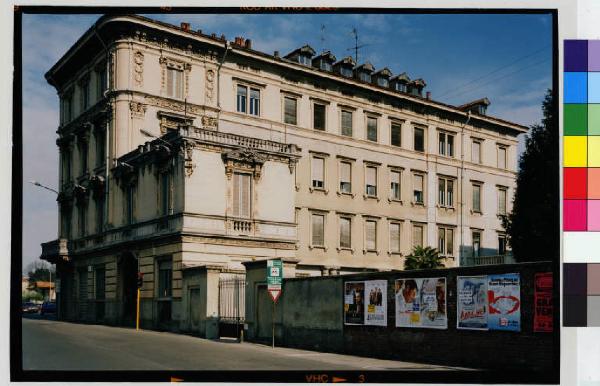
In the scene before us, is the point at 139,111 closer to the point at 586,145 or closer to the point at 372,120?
the point at 372,120

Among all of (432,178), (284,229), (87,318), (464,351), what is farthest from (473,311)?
(87,318)

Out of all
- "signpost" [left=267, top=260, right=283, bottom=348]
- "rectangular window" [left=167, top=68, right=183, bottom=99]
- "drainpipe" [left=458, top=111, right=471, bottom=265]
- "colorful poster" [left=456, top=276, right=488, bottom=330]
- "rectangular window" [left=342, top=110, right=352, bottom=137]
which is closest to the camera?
"colorful poster" [left=456, top=276, right=488, bottom=330]

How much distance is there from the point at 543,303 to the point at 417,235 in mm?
14024

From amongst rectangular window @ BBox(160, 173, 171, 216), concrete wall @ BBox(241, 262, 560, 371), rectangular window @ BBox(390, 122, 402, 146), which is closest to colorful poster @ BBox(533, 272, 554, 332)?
concrete wall @ BBox(241, 262, 560, 371)

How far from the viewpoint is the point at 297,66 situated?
22938 mm

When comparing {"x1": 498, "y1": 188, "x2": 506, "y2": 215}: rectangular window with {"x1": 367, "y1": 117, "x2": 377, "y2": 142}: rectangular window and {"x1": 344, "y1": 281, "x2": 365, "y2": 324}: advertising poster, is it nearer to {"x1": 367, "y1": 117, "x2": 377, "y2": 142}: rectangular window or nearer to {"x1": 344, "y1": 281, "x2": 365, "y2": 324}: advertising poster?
{"x1": 367, "y1": 117, "x2": 377, "y2": 142}: rectangular window

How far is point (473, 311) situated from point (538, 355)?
181cm

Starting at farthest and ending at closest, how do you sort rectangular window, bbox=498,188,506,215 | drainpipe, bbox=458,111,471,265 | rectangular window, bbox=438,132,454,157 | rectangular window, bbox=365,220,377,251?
rectangular window, bbox=365,220,377,251 < rectangular window, bbox=438,132,454,157 < drainpipe, bbox=458,111,471,265 < rectangular window, bbox=498,188,506,215

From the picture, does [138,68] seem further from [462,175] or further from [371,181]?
[462,175]

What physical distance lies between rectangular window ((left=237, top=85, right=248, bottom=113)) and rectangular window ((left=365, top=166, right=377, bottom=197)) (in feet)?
17.7

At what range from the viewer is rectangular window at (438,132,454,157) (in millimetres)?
23734

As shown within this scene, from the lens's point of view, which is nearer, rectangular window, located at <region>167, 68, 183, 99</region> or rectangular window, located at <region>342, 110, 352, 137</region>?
rectangular window, located at <region>167, 68, 183, 99</region>

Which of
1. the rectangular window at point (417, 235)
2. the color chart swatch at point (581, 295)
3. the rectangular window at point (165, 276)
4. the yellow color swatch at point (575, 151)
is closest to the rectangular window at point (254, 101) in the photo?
the rectangular window at point (165, 276)

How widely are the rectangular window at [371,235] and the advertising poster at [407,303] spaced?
8.76 metres
